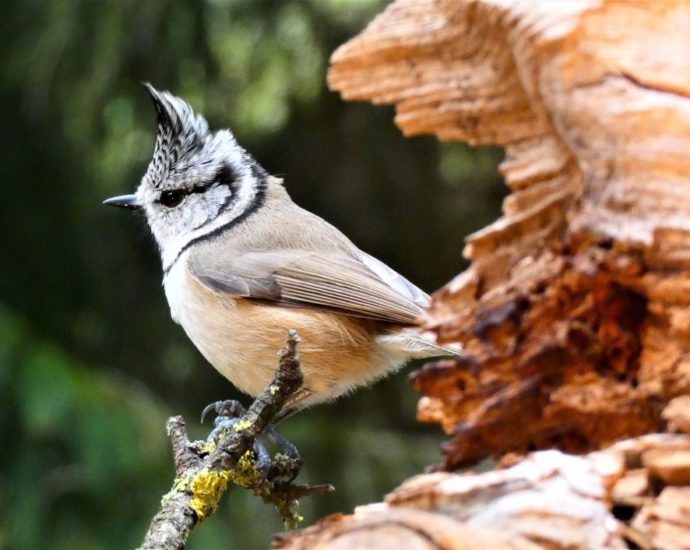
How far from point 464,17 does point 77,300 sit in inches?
126

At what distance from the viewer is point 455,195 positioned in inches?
191

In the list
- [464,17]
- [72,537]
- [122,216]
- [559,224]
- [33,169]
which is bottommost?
[72,537]

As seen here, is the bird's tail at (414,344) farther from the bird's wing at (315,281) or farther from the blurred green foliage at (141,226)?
the blurred green foliage at (141,226)

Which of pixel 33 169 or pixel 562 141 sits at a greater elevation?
pixel 562 141

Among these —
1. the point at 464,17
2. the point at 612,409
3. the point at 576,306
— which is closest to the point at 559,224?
the point at 576,306

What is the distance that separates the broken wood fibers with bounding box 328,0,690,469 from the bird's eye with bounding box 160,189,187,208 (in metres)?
1.71

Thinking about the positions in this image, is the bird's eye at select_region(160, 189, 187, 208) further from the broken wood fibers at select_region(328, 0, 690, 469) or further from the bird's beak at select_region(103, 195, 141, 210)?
the broken wood fibers at select_region(328, 0, 690, 469)

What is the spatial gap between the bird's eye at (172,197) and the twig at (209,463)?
1.30 metres

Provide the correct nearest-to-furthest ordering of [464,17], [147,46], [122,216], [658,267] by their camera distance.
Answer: [658,267], [464,17], [147,46], [122,216]

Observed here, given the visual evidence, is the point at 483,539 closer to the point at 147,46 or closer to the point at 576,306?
the point at 576,306

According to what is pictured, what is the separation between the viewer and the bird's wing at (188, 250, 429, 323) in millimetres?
2695

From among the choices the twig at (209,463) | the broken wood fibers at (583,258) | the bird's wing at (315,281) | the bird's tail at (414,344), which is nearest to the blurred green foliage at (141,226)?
the bird's wing at (315,281)

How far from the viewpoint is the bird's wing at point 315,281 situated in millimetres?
2695

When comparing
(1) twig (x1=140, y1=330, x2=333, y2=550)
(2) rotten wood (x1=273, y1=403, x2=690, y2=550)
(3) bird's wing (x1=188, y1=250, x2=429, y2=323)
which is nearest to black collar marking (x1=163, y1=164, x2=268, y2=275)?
(3) bird's wing (x1=188, y1=250, x2=429, y2=323)
